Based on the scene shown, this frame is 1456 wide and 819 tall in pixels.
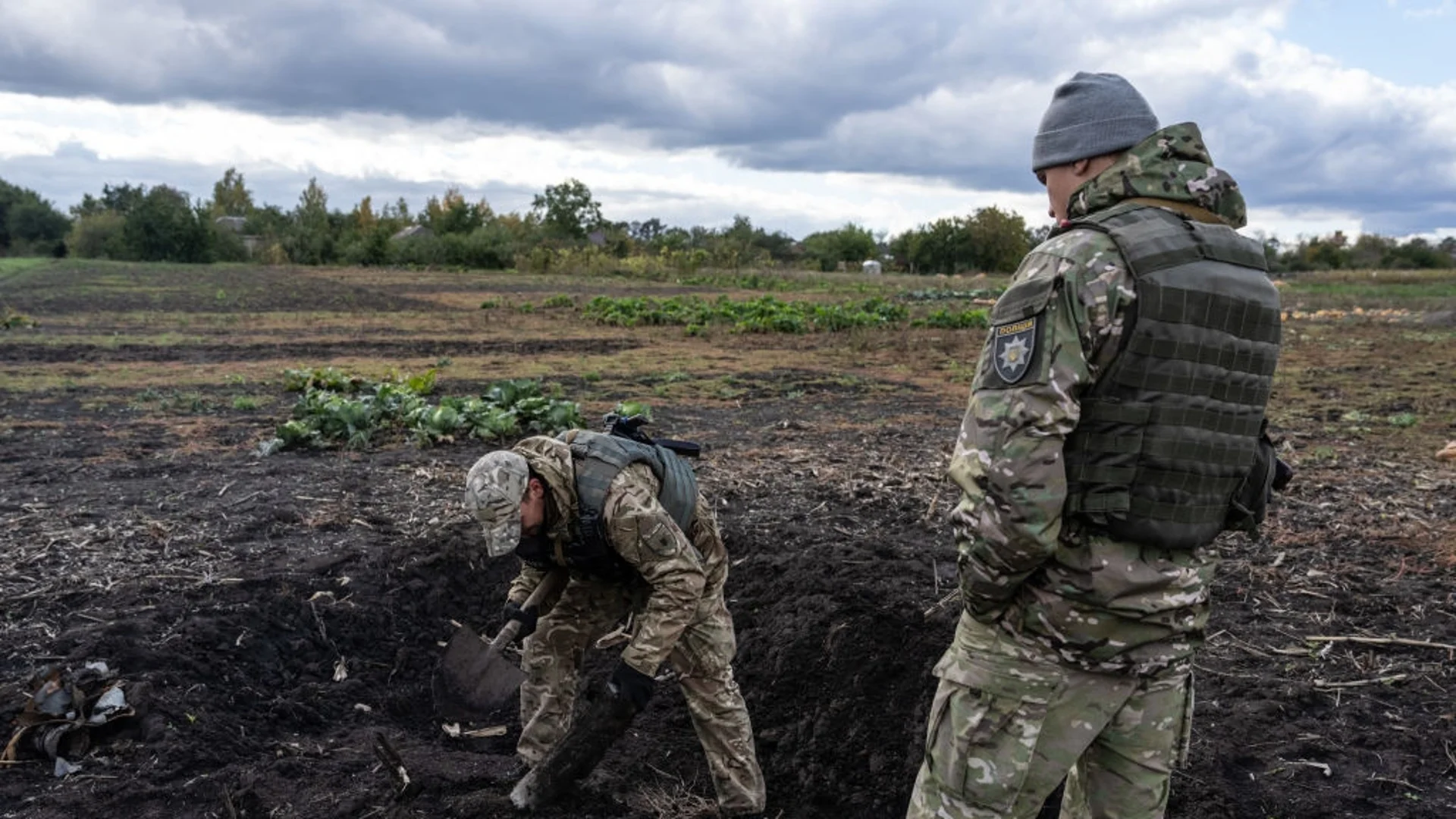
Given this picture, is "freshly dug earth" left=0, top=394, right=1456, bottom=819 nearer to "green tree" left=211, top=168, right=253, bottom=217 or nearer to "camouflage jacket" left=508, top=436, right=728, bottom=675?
"camouflage jacket" left=508, top=436, right=728, bottom=675

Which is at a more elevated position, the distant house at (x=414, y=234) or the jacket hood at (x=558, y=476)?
the distant house at (x=414, y=234)

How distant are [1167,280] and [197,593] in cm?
481

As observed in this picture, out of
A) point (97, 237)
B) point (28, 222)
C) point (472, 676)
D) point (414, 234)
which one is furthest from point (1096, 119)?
point (28, 222)

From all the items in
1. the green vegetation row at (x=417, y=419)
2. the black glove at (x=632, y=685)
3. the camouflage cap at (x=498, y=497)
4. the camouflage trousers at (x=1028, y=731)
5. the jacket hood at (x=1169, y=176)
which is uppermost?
the jacket hood at (x=1169, y=176)

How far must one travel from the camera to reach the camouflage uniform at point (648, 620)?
3467 millimetres

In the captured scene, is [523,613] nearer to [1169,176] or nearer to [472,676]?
[472,676]

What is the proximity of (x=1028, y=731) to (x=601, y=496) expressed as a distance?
1627mm

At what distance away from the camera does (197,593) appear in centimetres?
527

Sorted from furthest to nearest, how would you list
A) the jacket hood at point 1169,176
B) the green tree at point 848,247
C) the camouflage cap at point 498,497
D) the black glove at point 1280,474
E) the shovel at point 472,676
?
the green tree at point 848,247, the shovel at point 472,676, the camouflage cap at point 498,497, the black glove at point 1280,474, the jacket hood at point 1169,176

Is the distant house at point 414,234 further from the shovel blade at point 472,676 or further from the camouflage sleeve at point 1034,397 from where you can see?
the camouflage sleeve at point 1034,397

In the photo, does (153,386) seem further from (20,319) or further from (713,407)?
(20,319)

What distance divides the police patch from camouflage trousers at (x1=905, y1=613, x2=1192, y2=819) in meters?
0.61

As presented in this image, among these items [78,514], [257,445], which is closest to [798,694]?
[78,514]

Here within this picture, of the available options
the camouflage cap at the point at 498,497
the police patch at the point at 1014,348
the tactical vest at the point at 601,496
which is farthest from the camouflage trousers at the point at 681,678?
the police patch at the point at 1014,348
